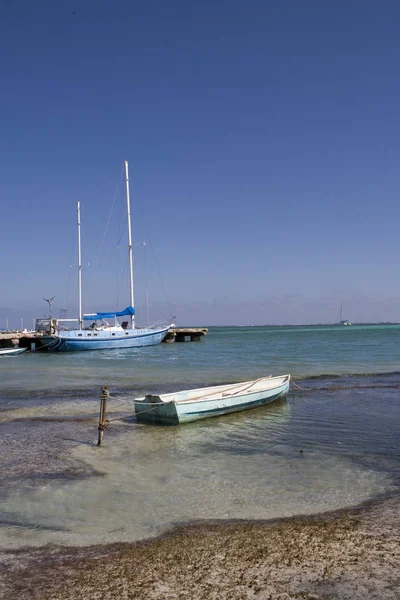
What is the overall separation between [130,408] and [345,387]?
33.6ft

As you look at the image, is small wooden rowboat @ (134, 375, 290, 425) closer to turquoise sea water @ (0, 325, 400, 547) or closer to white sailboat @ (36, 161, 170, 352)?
turquoise sea water @ (0, 325, 400, 547)

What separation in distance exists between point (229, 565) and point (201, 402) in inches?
363

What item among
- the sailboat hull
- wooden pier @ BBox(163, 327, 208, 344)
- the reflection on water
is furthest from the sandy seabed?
wooden pier @ BBox(163, 327, 208, 344)

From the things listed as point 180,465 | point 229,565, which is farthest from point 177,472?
point 229,565

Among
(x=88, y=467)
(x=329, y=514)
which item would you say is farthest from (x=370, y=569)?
(x=88, y=467)

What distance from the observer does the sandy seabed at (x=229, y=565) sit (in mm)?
5363

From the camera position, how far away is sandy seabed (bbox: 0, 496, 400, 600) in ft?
17.6

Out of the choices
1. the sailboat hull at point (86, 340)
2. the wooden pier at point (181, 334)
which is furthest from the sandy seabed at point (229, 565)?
the wooden pier at point (181, 334)

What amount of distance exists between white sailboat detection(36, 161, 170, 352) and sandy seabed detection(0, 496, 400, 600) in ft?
154

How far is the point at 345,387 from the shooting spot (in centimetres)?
2305

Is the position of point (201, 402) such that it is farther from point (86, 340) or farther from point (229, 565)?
point (86, 340)

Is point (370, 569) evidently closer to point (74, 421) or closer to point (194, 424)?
point (194, 424)

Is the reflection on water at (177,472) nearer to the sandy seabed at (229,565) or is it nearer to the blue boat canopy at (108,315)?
the sandy seabed at (229,565)

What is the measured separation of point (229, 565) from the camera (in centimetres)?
595
